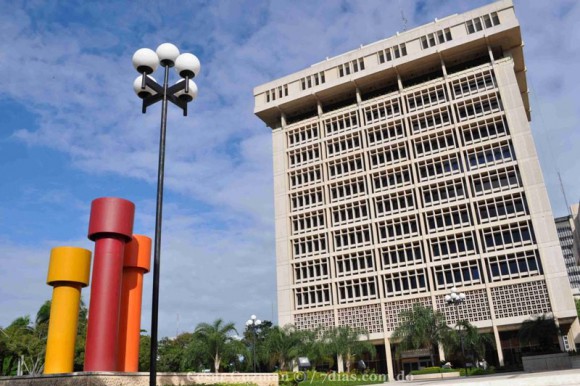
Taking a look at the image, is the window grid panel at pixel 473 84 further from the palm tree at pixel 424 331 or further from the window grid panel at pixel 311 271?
the palm tree at pixel 424 331

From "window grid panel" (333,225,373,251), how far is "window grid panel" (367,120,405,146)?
38.3 feet

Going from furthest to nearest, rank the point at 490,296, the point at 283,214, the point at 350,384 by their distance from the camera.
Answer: the point at 283,214
the point at 490,296
the point at 350,384

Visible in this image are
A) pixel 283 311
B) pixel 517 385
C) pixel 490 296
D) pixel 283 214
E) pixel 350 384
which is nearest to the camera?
pixel 517 385

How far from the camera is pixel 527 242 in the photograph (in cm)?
5359

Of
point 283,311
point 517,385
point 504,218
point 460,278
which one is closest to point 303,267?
point 283,311

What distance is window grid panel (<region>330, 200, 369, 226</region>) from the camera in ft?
210

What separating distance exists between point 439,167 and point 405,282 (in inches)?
574

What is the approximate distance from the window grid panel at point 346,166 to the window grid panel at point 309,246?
28.1 feet

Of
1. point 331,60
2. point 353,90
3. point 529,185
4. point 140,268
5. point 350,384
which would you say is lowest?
point 350,384

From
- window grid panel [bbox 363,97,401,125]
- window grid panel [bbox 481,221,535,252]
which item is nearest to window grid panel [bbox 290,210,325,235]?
window grid panel [bbox 363,97,401,125]

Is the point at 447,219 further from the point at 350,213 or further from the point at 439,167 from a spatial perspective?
the point at 350,213

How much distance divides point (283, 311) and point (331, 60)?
3546 cm

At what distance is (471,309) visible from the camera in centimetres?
5466

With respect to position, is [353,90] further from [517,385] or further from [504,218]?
[517,385]
